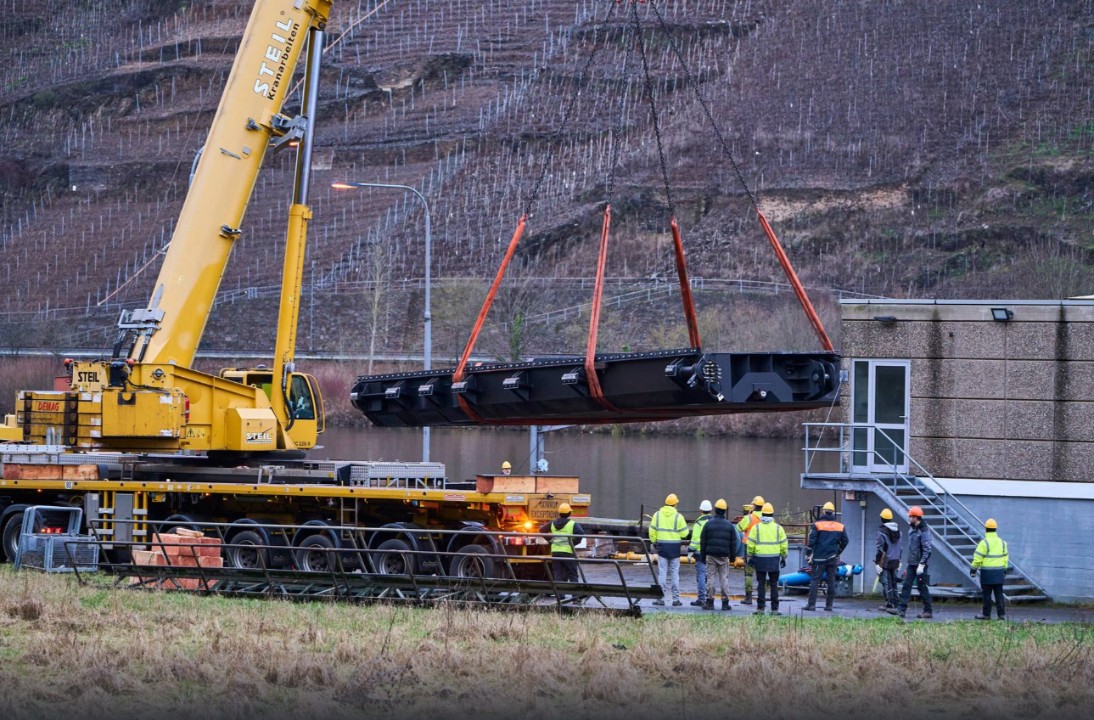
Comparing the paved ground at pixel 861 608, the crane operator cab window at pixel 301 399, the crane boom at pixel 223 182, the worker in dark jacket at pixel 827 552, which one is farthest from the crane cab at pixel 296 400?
the worker in dark jacket at pixel 827 552

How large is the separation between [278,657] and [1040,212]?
95577mm

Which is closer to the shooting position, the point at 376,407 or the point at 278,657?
the point at 278,657

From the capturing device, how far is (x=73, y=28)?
157000 mm

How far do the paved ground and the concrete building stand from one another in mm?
850

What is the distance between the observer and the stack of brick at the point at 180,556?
67.1 ft

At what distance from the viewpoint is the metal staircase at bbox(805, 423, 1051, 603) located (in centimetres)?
2420

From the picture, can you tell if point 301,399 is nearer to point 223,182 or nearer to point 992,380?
point 223,182

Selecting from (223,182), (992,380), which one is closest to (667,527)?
(992,380)

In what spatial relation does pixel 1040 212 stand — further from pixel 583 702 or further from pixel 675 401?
pixel 583 702

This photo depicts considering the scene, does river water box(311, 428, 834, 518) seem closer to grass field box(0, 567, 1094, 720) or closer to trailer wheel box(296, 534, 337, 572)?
trailer wheel box(296, 534, 337, 572)

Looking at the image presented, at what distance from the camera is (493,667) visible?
14.6m

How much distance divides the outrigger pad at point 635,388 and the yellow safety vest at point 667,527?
4.76 feet

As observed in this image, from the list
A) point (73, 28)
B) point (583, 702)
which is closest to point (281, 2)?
point (583, 702)

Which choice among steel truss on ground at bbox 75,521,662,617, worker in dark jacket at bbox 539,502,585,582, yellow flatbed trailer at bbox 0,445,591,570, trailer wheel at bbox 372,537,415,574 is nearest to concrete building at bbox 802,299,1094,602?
worker in dark jacket at bbox 539,502,585,582
